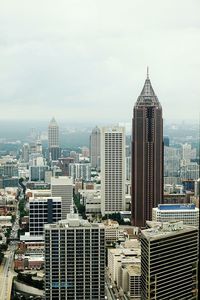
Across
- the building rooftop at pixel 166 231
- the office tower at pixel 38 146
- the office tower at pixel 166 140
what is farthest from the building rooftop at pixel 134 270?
the office tower at pixel 38 146

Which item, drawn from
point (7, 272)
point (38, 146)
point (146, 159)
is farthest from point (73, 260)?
point (38, 146)

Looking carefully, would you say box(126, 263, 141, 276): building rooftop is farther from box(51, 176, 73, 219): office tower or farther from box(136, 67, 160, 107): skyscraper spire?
box(51, 176, 73, 219): office tower

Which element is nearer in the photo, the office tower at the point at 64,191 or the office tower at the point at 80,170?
the office tower at the point at 64,191

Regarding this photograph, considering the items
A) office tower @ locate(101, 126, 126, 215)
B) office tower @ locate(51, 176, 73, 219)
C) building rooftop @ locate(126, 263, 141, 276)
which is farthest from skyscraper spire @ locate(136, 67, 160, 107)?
building rooftop @ locate(126, 263, 141, 276)

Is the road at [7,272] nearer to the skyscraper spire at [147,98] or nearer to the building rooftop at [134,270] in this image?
the building rooftop at [134,270]

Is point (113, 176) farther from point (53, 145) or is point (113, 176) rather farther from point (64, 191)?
point (53, 145)
